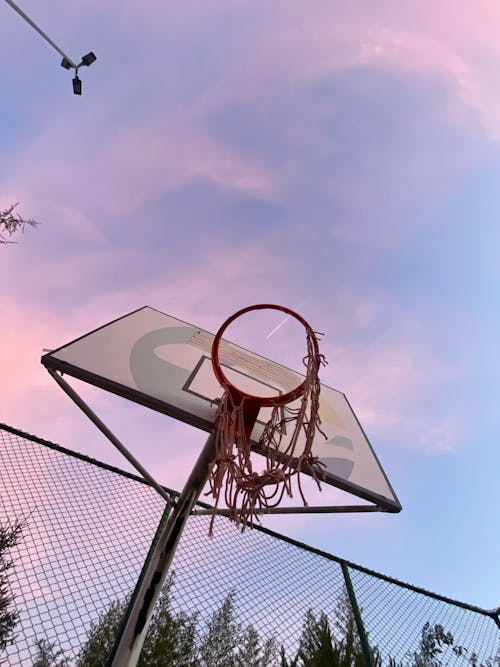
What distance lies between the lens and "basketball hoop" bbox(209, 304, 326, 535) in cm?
240

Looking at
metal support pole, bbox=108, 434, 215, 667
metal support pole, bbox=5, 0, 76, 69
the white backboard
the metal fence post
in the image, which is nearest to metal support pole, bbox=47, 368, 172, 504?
the white backboard

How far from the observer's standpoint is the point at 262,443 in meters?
2.71

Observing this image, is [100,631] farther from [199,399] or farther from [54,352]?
[54,352]

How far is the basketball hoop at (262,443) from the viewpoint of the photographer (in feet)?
7.87

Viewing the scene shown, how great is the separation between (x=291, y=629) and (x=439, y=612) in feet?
4.54

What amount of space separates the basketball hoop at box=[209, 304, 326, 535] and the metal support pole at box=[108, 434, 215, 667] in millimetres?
159

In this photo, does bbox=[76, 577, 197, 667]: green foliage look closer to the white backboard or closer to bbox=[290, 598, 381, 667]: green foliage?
bbox=[290, 598, 381, 667]: green foliage

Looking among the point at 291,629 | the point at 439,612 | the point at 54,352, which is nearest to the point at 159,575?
the point at 291,629

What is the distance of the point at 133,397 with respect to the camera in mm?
2736

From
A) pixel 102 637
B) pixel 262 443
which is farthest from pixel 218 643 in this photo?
pixel 262 443

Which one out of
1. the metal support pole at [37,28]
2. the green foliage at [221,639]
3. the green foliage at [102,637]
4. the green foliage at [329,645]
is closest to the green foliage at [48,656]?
the green foliage at [102,637]

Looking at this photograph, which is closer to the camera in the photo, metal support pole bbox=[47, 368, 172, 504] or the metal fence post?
metal support pole bbox=[47, 368, 172, 504]

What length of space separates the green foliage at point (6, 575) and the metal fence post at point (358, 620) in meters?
2.10

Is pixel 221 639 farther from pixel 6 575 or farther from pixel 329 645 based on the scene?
pixel 6 575
